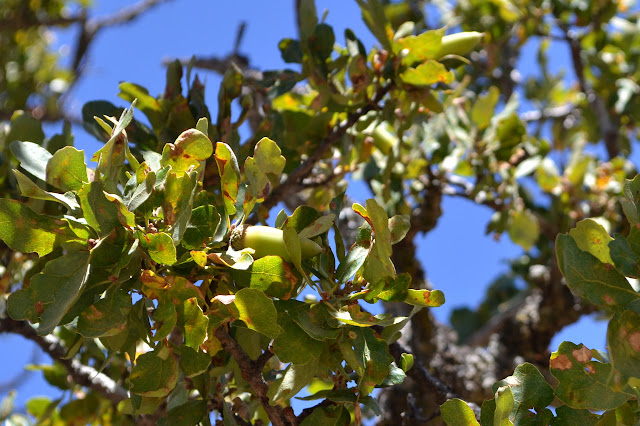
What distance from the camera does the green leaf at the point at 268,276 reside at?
A: 31.6 inches

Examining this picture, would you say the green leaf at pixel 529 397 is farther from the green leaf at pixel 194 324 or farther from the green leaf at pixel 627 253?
the green leaf at pixel 194 324

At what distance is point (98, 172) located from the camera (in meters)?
0.81

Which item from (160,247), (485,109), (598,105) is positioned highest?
(160,247)

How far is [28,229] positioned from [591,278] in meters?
0.65

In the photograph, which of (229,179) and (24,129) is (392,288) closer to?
(229,179)

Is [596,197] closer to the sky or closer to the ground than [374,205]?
closer to the ground

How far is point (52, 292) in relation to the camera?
78 centimetres

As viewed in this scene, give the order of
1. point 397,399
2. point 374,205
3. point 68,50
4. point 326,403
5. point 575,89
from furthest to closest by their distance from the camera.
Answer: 1. point 68,50
2. point 575,89
3. point 397,399
4. point 326,403
5. point 374,205

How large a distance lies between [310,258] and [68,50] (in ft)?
10.9

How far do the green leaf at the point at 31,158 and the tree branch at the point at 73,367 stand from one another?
0.51 meters

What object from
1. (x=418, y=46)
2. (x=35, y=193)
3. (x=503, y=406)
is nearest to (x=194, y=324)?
(x=35, y=193)

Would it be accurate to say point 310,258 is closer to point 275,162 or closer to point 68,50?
point 275,162

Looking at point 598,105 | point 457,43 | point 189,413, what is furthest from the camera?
point 598,105

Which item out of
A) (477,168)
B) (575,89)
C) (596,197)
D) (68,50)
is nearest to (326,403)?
(477,168)
